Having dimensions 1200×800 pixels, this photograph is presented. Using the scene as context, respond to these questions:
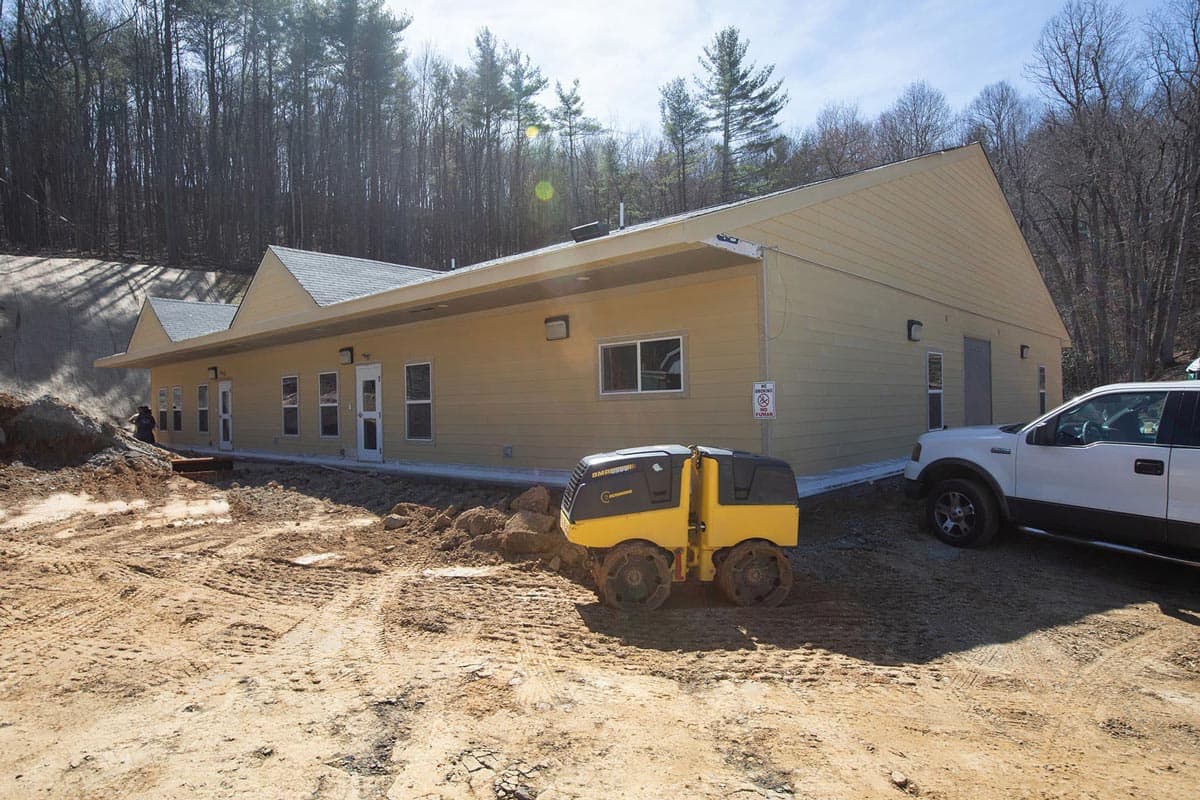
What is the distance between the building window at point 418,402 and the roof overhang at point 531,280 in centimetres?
91

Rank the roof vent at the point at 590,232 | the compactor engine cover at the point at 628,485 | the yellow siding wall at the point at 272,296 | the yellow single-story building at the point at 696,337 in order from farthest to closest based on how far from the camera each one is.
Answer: the yellow siding wall at the point at 272,296 < the roof vent at the point at 590,232 < the yellow single-story building at the point at 696,337 < the compactor engine cover at the point at 628,485

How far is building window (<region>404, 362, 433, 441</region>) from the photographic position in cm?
1202

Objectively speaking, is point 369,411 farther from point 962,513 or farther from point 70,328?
point 70,328

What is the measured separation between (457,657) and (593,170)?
112 ft

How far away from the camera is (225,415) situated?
18.1 m

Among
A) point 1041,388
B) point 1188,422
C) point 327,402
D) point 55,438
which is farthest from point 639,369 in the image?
point 1041,388

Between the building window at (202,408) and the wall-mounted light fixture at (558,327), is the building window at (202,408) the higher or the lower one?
the lower one

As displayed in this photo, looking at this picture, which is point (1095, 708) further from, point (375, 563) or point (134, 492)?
point (134, 492)

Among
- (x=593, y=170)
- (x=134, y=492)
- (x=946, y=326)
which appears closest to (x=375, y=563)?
(x=134, y=492)

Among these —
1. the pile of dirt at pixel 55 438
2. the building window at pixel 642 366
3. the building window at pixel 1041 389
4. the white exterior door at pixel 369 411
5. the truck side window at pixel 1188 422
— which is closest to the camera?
the truck side window at pixel 1188 422

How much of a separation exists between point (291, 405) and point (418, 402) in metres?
4.97

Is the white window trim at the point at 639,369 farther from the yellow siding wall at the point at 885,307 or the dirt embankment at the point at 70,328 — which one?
the dirt embankment at the point at 70,328

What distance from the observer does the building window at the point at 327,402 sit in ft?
46.1

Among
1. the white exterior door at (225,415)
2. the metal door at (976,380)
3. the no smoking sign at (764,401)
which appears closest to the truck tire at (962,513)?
the no smoking sign at (764,401)
